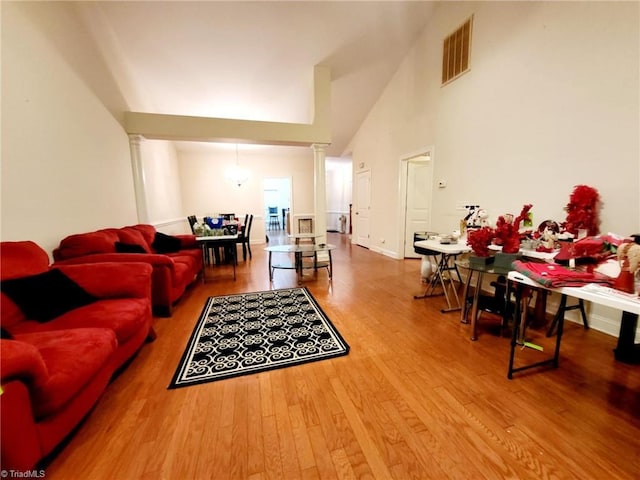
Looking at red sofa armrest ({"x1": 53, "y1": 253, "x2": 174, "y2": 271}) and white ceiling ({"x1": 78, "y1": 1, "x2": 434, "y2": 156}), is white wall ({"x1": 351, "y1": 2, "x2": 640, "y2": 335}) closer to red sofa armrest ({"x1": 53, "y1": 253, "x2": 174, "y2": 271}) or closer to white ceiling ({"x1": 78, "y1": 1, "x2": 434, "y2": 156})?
white ceiling ({"x1": 78, "y1": 1, "x2": 434, "y2": 156})

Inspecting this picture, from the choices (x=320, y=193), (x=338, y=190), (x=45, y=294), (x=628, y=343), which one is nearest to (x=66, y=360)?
(x=45, y=294)

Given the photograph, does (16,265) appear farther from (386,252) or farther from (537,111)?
(386,252)

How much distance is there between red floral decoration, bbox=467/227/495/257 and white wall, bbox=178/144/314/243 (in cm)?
600

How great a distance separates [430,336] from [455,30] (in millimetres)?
4098

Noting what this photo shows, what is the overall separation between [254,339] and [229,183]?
6.06 meters

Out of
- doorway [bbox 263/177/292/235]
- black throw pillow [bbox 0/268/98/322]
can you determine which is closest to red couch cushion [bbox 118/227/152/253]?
black throw pillow [bbox 0/268/98/322]

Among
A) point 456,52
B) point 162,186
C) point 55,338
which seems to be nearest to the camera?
point 55,338

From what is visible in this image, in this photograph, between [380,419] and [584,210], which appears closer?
[380,419]

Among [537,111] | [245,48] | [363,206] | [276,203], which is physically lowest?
[363,206]

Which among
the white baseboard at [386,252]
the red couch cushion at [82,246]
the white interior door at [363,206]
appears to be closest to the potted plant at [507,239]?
the white baseboard at [386,252]

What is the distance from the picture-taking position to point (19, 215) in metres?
1.99

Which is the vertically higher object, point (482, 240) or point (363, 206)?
point (363, 206)

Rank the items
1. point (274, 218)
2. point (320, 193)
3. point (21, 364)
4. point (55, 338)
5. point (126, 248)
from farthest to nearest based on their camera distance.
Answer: point (274, 218) < point (320, 193) < point (126, 248) < point (55, 338) < point (21, 364)

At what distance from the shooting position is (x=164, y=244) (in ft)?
12.3
